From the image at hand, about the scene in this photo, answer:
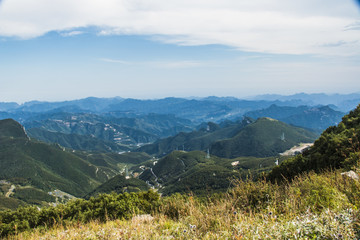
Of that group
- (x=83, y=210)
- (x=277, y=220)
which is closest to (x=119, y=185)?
(x=83, y=210)

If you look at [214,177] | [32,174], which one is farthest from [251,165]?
[32,174]

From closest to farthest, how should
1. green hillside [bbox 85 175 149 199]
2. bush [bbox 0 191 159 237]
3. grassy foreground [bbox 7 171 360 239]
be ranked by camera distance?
grassy foreground [bbox 7 171 360 239] < bush [bbox 0 191 159 237] < green hillside [bbox 85 175 149 199]

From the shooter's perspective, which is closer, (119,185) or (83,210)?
(83,210)

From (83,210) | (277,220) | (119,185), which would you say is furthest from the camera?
(119,185)

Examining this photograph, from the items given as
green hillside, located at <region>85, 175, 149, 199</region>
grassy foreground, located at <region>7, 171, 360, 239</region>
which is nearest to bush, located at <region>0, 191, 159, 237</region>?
grassy foreground, located at <region>7, 171, 360, 239</region>

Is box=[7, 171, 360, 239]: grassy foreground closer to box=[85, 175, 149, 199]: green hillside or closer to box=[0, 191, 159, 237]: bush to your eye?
box=[0, 191, 159, 237]: bush

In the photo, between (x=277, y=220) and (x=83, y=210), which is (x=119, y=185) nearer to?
(x=83, y=210)

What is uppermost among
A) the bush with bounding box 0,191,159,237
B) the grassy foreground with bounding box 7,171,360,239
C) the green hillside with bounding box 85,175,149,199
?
the grassy foreground with bounding box 7,171,360,239

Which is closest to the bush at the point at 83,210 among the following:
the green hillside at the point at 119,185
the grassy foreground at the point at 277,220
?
the grassy foreground at the point at 277,220

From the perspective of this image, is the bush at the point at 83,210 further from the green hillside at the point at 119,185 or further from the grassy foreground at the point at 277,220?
the green hillside at the point at 119,185

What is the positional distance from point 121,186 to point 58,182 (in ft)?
216

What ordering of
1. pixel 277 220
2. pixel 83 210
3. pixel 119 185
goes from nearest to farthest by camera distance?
pixel 277 220 < pixel 83 210 < pixel 119 185

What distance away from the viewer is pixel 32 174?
608ft

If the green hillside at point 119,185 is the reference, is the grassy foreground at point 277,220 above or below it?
above
